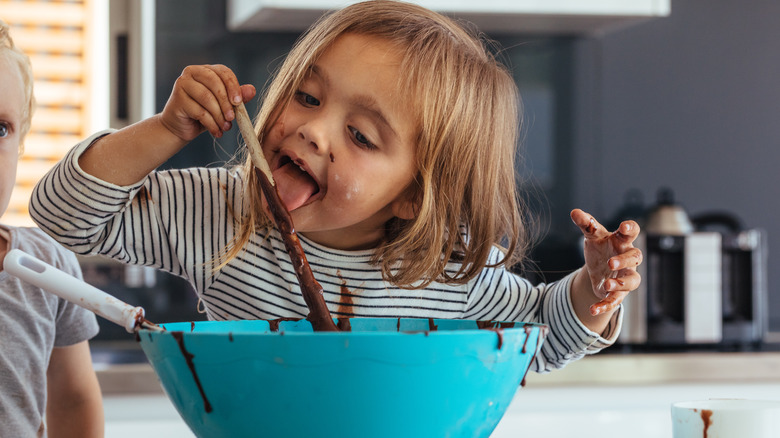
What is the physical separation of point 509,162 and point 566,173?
145cm

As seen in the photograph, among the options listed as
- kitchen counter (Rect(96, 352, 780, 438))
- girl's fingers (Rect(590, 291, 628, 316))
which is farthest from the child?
kitchen counter (Rect(96, 352, 780, 438))

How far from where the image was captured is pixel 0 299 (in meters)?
0.87

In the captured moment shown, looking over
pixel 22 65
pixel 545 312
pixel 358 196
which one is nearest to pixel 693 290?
pixel 545 312

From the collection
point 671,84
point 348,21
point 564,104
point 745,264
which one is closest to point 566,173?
point 564,104

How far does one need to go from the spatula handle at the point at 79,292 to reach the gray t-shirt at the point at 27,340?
336mm

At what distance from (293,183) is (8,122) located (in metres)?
0.28

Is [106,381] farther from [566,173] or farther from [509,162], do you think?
[566,173]

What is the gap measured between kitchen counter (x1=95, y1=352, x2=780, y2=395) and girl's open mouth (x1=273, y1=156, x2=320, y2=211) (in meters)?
1.06

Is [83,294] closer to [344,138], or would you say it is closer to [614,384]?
[344,138]

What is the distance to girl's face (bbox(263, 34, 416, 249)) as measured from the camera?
2.74 ft

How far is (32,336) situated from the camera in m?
0.87

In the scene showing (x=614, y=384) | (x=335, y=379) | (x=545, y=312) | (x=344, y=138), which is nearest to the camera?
(x=335, y=379)

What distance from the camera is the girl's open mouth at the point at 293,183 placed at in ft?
2.66

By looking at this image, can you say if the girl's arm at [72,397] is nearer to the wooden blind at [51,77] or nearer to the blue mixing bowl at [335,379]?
the blue mixing bowl at [335,379]
